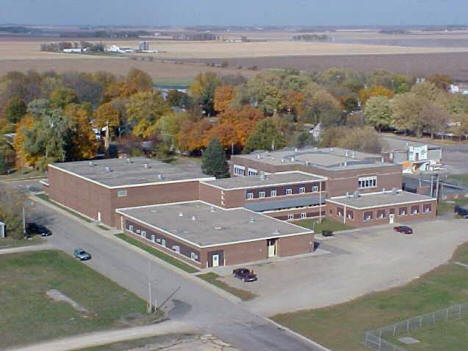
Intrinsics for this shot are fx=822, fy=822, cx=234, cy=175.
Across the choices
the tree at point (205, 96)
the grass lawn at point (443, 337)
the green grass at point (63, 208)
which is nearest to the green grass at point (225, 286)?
the grass lawn at point (443, 337)

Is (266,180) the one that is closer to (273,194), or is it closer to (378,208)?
(273,194)

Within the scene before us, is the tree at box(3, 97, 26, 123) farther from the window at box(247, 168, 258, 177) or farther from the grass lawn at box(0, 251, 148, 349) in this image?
the grass lawn at box(0, 251, 148, 349)

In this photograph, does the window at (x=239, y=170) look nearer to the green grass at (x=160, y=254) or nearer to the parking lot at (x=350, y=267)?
the parking lot at (x=350, y=267)

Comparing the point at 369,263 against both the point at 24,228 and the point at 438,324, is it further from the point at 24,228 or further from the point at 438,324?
the point at 24,228

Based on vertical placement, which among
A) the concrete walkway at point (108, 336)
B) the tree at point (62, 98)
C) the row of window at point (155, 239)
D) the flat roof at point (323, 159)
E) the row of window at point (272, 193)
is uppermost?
the tree at point (62, 98)

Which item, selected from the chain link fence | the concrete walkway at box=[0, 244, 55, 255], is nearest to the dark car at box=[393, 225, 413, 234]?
the chain link fence

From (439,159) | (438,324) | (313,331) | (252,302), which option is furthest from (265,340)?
(439,159)
